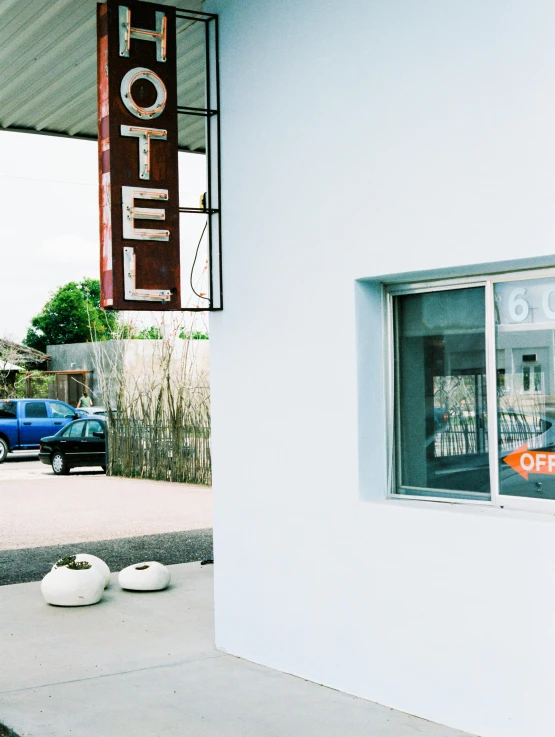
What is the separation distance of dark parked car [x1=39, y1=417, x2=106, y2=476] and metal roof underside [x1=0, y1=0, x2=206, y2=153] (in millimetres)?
12028

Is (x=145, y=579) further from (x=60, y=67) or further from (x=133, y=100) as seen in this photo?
(x=60, y=67)

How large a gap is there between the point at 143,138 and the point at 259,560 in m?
3.02

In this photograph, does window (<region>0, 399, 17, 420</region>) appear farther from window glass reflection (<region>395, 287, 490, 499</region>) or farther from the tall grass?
window glass reflection (<region>395, 287, 490, 499</region>)

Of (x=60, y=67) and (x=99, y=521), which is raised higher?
(x=60, y=67)

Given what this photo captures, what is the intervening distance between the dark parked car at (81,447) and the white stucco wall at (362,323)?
15299mm

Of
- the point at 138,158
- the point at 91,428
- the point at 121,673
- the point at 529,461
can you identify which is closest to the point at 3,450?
the point at 91,428

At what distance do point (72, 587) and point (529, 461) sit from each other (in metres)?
4.76

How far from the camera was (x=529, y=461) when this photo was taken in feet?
16.1

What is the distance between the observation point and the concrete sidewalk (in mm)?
5141

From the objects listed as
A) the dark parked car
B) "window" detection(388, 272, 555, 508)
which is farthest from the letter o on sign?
the dark parked car

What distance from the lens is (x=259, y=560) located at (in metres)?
6.39

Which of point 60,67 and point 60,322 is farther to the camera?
point 60,322

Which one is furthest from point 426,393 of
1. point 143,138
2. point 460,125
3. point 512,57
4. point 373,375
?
point 143,138

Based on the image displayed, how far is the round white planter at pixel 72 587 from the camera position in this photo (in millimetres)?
8133
